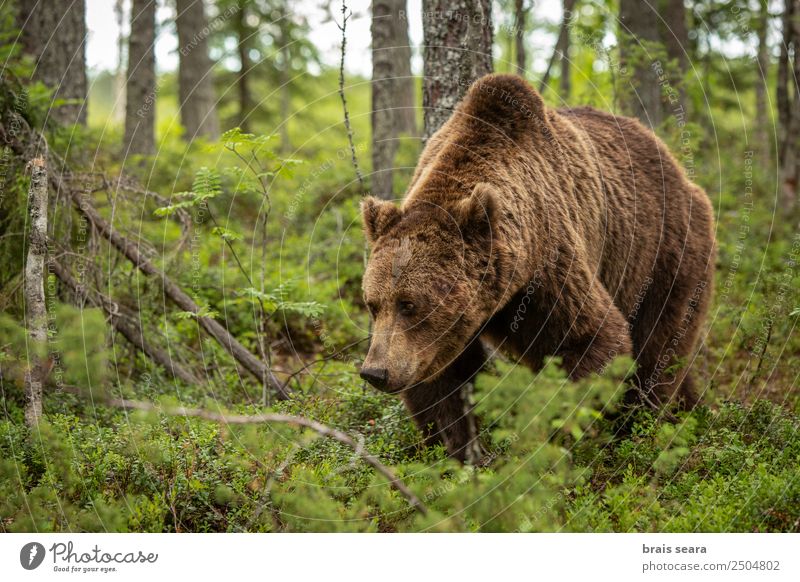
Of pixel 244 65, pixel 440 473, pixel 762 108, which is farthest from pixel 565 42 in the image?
pixel 440 473

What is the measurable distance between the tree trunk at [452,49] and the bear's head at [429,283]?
2170 mm

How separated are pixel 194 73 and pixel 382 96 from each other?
925 centimetres

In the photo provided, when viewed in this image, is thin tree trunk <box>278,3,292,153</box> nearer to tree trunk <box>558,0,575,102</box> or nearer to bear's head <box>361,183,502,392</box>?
tree trunk <box>558,0,575,102</box>

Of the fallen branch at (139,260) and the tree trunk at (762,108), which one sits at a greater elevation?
the tree trunk at (762,108)

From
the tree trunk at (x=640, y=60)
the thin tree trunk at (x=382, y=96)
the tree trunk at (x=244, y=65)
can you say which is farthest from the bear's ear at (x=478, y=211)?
the tree trunk at (x=244, y=65)

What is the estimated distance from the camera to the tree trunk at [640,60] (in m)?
10.9

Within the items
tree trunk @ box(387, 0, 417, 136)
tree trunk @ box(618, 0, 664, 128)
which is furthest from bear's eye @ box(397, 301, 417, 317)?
tree trunk @ box(387, 0, 417, 136)

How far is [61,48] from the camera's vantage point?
10281 millimetres

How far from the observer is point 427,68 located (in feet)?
22.8

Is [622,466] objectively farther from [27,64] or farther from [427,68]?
[27,64]

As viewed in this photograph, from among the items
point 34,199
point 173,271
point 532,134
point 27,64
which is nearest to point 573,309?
point 532,134

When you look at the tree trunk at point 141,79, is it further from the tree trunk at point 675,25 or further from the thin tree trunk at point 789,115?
the thin tree trunk at point 789,115

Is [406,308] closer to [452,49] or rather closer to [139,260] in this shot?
[452,49]

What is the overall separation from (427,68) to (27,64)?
16.4 ft
